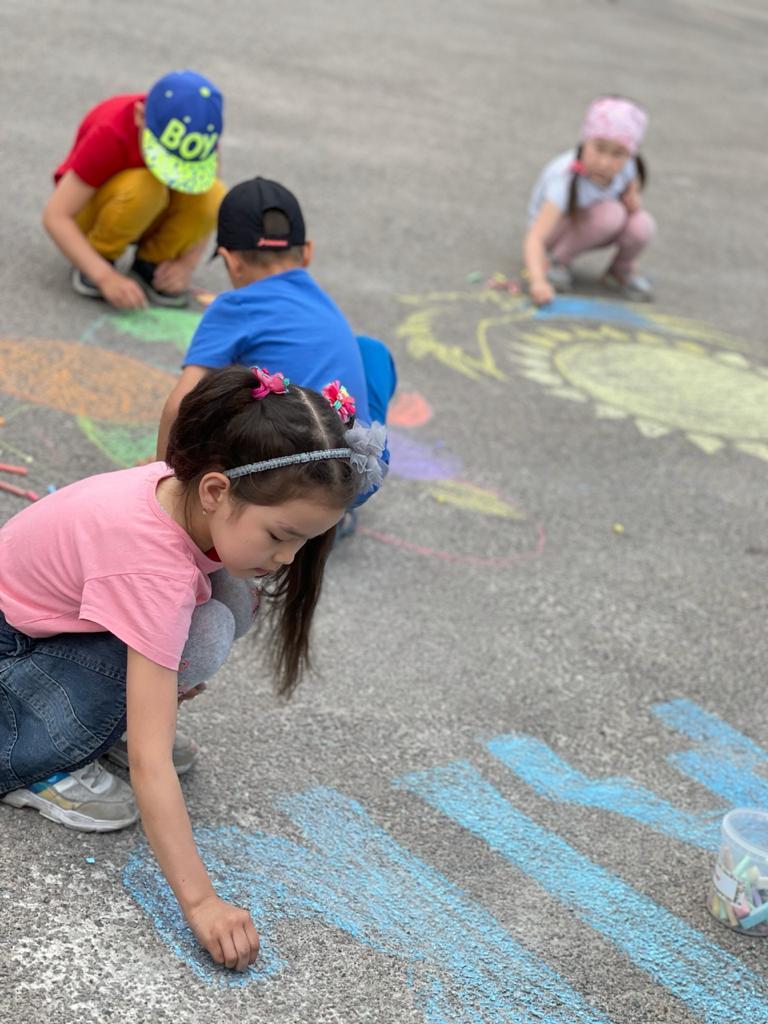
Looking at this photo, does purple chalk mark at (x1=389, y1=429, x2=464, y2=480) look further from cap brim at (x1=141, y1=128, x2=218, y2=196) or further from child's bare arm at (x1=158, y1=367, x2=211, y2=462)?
cap brim at (x1=141, y1=128, x2=218, y2=196)

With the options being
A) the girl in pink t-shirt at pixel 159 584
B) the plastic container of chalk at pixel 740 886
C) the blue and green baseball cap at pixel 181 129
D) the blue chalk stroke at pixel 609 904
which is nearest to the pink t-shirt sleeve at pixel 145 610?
the girl in pink t-shirt at pixel 159 584

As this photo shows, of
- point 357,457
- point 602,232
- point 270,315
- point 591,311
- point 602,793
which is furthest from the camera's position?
point 602,232

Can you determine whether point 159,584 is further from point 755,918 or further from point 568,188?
point 568,188

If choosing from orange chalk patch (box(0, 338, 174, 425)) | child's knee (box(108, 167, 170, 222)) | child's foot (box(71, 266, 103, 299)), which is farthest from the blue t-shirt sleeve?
child's foot (box(71, 266, 103, 299))

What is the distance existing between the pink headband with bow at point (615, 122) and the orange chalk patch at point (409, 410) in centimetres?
173

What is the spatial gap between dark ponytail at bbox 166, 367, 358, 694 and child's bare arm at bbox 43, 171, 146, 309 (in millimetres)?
2325

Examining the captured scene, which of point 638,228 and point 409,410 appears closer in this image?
point 409,410

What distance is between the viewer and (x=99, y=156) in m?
4.09

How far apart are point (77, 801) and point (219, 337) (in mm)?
1270

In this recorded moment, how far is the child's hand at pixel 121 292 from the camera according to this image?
4250mm

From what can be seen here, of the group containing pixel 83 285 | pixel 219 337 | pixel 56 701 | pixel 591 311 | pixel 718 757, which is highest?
pixel 219 337

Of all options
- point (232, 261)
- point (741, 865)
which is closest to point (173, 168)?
point (232, 261)

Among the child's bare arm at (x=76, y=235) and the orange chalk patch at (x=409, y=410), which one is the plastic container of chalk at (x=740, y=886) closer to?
the orange chalk patch at (x=409, y=410)

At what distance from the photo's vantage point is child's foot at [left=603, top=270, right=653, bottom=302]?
5.61m
